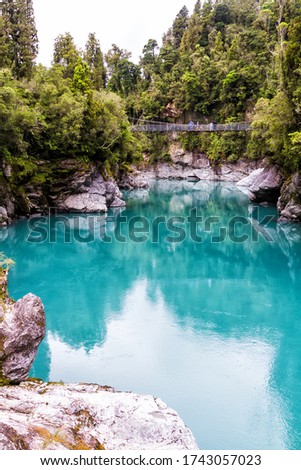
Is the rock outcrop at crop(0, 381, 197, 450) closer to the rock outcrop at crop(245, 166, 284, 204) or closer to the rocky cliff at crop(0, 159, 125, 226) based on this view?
the rocky cliff at crop(0, 159, 125, 226)

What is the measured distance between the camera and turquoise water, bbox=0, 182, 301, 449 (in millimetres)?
7898

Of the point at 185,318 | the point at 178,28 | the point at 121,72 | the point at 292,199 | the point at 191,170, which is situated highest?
the point at 178,28

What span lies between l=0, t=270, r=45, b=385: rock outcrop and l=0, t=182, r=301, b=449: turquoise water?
255 cm

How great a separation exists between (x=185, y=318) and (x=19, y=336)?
6450mm

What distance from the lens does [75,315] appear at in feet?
39.3

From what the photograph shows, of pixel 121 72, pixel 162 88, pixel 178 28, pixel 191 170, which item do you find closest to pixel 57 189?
pixel 191 170

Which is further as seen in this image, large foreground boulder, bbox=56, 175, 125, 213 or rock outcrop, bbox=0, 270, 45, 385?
large foreground boulder, bbox=56, 175, 125, 213

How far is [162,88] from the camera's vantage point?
5456cm

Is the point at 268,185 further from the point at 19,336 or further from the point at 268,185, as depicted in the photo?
the point at 19,336

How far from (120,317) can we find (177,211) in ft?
61.5

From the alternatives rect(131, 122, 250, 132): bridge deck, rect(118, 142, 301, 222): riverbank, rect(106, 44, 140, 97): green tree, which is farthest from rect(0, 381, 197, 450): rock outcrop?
rect(106, 44, 140, 97): green tree

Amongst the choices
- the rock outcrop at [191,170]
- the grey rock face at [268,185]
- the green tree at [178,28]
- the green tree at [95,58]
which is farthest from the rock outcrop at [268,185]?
the green tree at [178,28]

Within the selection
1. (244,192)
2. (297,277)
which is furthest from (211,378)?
(244,192)

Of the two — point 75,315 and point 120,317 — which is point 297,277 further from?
point 75,315
